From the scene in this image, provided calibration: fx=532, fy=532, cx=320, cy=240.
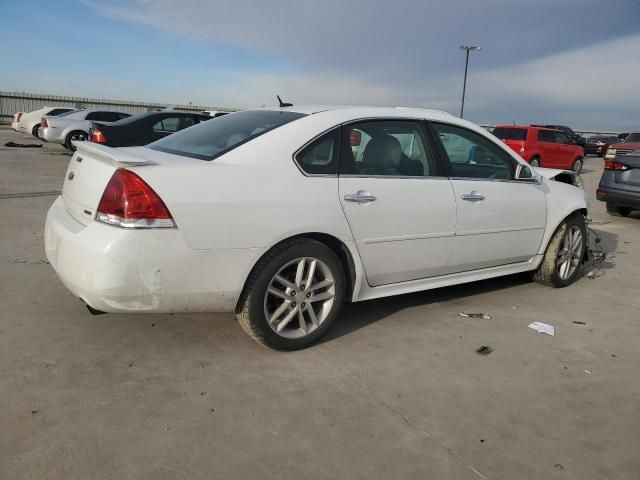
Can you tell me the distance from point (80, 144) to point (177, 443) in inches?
77.4

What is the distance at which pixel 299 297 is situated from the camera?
10.6 feet

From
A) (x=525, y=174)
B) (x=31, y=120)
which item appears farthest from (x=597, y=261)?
(x=31, y=120)

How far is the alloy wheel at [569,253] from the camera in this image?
4.89m

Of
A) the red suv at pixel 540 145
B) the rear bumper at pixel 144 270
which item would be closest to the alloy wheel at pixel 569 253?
the rear bumper at pixel 144 270

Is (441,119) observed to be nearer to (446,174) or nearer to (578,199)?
(446,174)

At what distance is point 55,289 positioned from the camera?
13.5 feet

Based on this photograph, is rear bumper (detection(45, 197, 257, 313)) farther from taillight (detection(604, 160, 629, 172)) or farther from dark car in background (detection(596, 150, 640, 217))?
taillight (detection(604, 160, 629, 172))

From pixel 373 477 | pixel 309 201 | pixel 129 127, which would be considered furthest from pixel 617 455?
pixel 129 127

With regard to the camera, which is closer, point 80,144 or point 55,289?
point 80,144

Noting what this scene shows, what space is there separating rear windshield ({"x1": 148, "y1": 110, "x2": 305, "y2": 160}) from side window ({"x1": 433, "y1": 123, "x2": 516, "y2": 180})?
1213mm

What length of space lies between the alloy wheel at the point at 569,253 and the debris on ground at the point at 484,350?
1740mm

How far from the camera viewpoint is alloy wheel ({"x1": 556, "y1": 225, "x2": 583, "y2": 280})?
193 inches

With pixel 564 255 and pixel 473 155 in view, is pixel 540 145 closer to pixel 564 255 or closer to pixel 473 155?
pixel 564 255

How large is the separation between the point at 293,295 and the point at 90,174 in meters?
1.35
